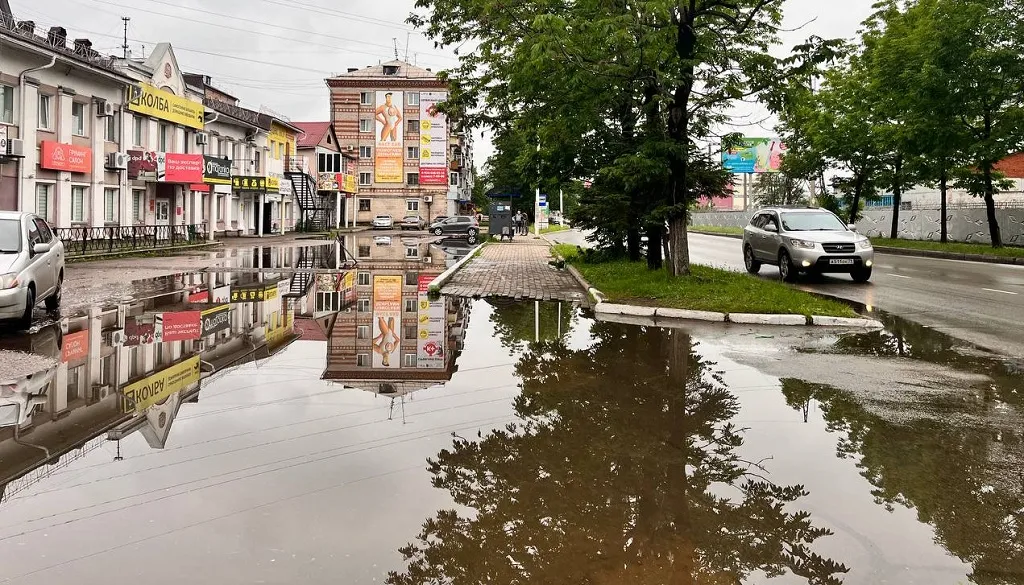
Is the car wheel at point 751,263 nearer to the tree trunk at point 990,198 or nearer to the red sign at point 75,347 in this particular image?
the tree trunk at point 990,198

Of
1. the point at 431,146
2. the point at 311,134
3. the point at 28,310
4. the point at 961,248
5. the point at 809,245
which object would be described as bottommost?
the point at 28,310

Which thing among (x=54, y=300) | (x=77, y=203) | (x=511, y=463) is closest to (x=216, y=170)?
(x=77, y=203)

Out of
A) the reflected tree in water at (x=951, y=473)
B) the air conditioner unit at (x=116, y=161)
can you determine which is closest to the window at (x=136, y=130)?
the air conditioner unit at (x=116, y=161)

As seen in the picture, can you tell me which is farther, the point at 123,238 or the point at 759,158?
the point at 759,158

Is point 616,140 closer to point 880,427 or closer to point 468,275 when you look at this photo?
point 468,275

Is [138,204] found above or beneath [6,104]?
beneath

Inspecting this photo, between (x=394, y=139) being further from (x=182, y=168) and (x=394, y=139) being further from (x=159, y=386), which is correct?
Answer: (x=159, y=386)

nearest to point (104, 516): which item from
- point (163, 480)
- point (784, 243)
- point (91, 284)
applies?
point (163, 480)

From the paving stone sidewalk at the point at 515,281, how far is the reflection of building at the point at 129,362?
14.2 feet

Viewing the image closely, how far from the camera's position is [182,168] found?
4025 centimetres

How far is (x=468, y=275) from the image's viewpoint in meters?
22.2

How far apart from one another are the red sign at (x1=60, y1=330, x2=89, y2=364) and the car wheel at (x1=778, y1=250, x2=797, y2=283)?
50.9 feet

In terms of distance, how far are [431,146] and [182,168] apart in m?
45.1

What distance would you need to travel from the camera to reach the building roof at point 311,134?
72062 mm
